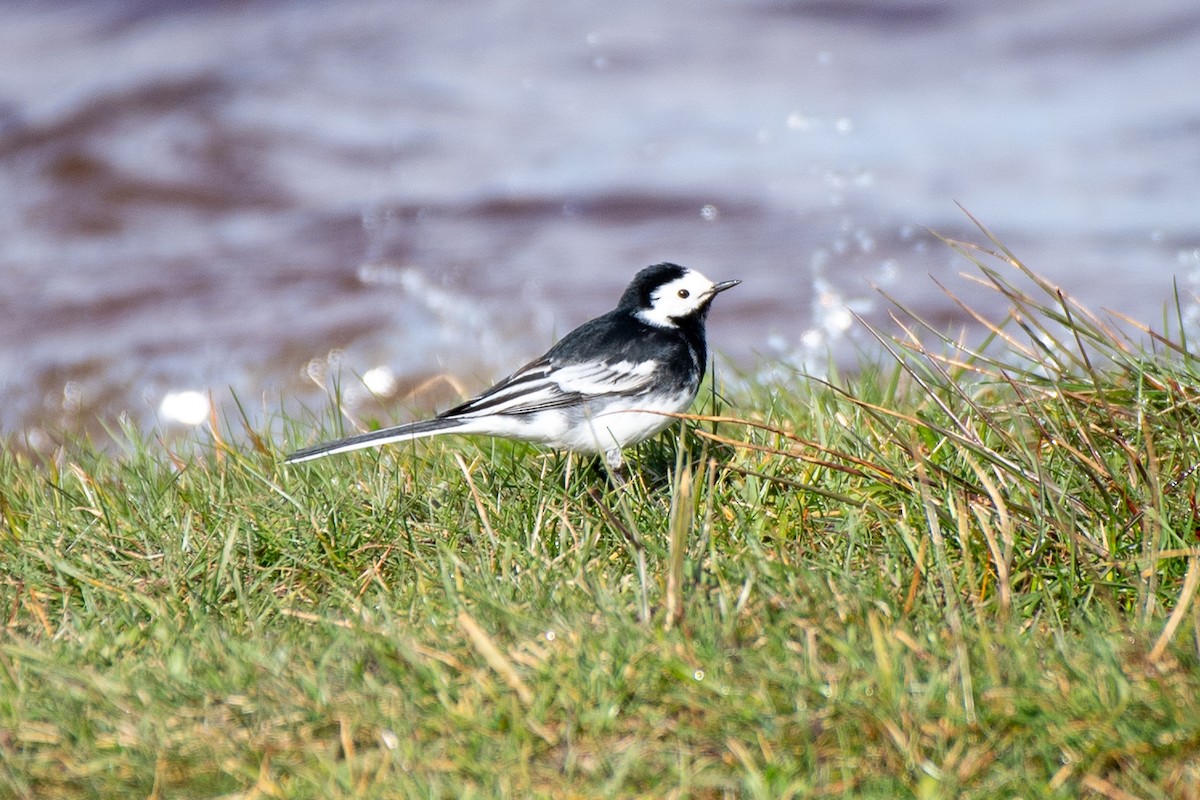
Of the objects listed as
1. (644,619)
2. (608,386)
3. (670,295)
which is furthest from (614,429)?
(644,619)

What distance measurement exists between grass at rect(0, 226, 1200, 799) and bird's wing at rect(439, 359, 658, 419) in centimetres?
23

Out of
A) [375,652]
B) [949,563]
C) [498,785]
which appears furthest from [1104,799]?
[375,652]

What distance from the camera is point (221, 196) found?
13.6 m

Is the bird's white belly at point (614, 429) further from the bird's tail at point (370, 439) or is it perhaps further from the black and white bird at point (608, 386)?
the bird's tail at point (370, 439)

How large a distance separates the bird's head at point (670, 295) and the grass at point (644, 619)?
3.05 feet

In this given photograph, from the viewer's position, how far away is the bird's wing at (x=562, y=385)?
15.7 ft

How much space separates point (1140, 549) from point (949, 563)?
1.84 feet

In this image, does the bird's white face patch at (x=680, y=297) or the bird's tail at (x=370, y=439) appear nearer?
the bird's tail at (x=370, y=439)

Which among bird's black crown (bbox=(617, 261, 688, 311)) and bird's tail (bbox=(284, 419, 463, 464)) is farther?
bird's black crown (bbox=(617, 261, 688, 311))

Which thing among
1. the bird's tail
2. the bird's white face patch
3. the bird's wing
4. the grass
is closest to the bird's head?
the bird's white face patch

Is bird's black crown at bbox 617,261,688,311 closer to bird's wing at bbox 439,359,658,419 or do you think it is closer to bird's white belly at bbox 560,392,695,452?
bird's wing at bbox 439,359,658,419

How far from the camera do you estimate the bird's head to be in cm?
543

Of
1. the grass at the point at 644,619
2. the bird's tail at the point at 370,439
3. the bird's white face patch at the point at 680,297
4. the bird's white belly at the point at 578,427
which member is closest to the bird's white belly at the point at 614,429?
the bird's white belly at the point at 578,427

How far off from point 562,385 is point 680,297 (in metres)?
0.79
